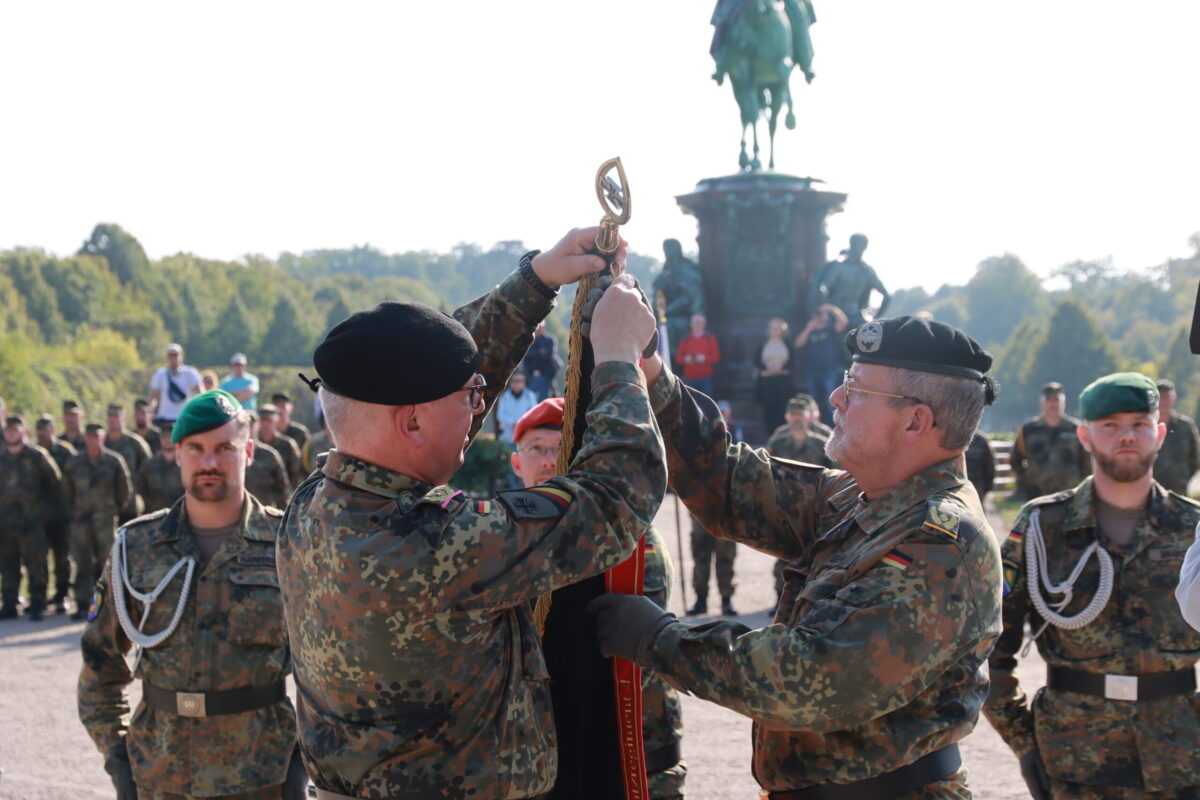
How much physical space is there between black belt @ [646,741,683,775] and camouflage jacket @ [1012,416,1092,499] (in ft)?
30.6

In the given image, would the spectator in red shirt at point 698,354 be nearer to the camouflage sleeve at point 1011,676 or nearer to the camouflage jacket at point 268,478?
the camouflage jacket at point 268,478

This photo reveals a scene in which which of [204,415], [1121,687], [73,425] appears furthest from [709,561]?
[73,425]

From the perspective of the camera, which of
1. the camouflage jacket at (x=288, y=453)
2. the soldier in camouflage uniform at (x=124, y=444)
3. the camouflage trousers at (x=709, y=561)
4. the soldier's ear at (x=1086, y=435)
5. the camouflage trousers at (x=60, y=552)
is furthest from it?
the soldier in camouflage uniform at (x=124, y=444)

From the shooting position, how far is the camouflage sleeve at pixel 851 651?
8.20ft

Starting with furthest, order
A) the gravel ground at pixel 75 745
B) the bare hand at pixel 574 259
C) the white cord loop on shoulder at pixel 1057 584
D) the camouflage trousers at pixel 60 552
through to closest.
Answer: the camouflage trousers at pixel 60 552
the gravel ground at pixel 75 745
the white cord loop on shoulder at pixel 1057 584
the bare hand at pixel 574 259

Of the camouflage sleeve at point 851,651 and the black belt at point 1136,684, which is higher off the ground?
the camouflage sleeve at point 851,651

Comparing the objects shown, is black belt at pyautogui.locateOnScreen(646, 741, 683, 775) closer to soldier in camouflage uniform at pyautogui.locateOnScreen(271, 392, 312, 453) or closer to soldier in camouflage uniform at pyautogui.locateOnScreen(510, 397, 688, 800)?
soldier in camouflage uniform at pyautogui.locateOnScreen(510, 397, 688, 800)

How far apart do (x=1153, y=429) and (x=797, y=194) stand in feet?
50.7

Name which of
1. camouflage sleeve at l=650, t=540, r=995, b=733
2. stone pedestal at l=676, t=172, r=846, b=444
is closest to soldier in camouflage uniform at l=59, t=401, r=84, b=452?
stone pedestal at l=676, t=172, r=846, b=444

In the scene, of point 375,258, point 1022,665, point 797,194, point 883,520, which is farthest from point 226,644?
point 375,258

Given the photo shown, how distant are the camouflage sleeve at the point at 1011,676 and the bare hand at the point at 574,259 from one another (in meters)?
2.14

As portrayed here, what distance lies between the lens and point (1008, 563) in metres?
4.48

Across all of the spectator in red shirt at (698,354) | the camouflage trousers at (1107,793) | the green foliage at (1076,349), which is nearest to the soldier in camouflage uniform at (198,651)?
the camouflage trousers at (1107,793)

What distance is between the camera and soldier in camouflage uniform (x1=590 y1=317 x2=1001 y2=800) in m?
2.52
